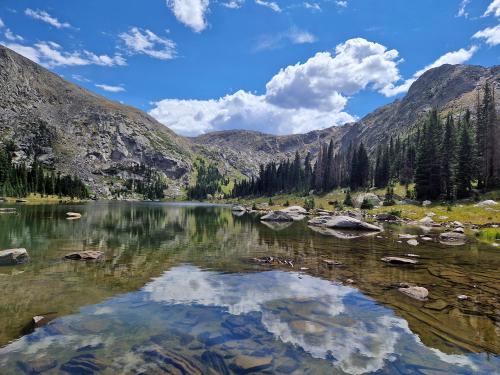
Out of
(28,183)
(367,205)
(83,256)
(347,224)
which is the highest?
(28,183)

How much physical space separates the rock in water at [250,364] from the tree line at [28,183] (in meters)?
140

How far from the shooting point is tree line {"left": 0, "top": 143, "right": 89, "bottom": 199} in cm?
12194

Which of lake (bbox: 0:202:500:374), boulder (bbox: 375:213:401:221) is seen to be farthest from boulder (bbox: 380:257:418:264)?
boulder (bbox: 375:213:401:221)

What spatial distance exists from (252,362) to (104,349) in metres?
4.54

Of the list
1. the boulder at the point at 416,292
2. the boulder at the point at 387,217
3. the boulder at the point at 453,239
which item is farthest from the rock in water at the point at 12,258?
the boulder at the point at 387,217

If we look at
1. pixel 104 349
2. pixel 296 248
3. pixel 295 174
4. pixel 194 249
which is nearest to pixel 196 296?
pixel 104 349

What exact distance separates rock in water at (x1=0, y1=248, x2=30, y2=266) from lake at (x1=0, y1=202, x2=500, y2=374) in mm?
978

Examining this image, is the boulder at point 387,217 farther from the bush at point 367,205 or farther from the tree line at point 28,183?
the tree line at point 28,183

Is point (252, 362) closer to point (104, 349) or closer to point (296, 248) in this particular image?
point (104, 349)

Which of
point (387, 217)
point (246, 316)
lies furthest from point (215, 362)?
point (387, 217)

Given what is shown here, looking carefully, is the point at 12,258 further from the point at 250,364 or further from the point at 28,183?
the point at 28,183

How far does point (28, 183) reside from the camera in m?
142

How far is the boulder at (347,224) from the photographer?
4931 centimetres

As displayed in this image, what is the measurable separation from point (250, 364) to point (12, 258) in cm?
1996
